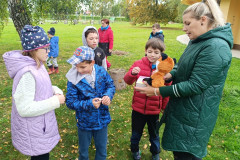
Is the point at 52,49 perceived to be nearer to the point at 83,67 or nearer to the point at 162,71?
the point at 83,67

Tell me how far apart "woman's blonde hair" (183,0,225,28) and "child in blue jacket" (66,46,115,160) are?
1209 mm

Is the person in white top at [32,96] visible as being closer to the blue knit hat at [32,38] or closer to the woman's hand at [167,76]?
the blue knit hat at [32,38]

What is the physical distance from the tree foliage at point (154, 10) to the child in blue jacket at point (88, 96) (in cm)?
3526

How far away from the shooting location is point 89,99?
2180 millimetres

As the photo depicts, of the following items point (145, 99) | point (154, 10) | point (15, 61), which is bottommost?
point (145, 99)

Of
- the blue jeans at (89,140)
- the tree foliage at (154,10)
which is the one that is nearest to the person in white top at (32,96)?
the blue jeans at (89,140)

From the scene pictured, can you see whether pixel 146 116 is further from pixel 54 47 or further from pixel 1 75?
pixel 1 75

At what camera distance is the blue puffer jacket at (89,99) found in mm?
2148

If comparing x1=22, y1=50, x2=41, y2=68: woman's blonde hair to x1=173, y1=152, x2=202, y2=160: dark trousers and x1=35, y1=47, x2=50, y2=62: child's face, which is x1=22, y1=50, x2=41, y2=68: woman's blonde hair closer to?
x1=35, y1=47, x2=50, y2=62: child's face

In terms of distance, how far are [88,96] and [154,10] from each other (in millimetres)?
36204

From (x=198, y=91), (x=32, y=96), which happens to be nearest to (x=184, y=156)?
(x=198, y=91)

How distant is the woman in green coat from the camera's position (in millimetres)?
1554

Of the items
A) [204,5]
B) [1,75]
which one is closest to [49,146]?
[204,5]

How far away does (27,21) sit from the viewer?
5629 millimetres
